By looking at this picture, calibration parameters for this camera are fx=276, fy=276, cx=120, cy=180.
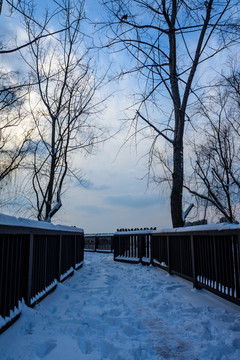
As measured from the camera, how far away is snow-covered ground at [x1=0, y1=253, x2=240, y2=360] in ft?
8.34

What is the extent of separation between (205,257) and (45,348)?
2976mm

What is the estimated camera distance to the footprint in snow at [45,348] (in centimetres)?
250

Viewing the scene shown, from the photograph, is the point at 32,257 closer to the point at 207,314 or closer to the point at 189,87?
the point at 207,314

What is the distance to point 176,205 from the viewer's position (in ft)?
28.1

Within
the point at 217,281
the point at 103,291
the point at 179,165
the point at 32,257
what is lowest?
the point at 103,291

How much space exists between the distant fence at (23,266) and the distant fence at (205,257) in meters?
2.63

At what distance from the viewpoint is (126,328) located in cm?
320

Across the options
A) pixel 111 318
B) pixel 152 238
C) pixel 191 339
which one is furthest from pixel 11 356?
pixel 152 238

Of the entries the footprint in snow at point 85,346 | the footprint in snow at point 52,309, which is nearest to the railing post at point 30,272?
the footprint in snow at point 52,309

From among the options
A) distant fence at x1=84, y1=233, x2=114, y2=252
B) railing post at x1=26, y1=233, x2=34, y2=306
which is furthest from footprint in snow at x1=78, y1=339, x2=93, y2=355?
distant fence at x1=84, y1=233, x2=114, y2=252

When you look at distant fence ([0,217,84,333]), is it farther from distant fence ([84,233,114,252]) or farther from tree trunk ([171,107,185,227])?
distant fence ([84,233,114,252])

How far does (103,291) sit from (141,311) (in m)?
1.47

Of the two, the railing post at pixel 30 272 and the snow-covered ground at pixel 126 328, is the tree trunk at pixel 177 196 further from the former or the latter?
the railing post at pixel 30 272

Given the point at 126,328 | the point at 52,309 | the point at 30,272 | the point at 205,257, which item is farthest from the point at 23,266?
the point at 205,257
